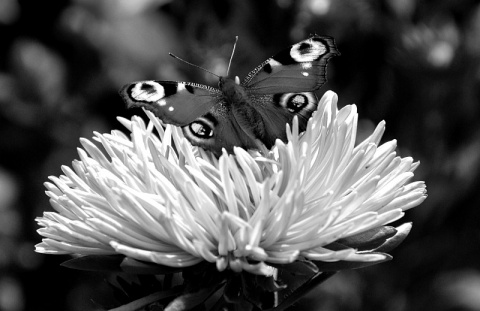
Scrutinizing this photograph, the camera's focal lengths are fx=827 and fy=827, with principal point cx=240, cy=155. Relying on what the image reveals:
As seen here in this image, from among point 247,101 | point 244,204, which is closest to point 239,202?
point 244,204

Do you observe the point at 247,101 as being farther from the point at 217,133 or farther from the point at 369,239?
the point at 369,239

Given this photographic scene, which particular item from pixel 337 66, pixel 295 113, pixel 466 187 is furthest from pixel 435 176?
pixel 295 113

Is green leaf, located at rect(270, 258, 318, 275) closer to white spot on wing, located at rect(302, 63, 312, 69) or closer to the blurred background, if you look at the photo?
white spot on wing, located at rect(302, 63, 312, 69)

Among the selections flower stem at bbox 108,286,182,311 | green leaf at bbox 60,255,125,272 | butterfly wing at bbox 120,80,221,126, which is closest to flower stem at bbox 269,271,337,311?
flower stem at bbox 108,286,182,311

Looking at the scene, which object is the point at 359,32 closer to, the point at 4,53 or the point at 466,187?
the point at 466,187

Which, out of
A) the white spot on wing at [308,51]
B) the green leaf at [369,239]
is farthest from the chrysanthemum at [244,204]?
the white spot on wing at [308,51]
